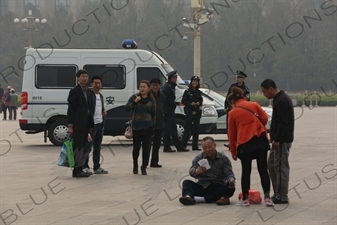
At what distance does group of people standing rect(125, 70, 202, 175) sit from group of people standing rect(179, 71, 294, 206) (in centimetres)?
335

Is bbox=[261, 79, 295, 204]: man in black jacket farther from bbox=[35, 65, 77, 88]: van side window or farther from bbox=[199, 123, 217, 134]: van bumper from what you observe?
bbox=[35, 65, 77, 88]: van side window

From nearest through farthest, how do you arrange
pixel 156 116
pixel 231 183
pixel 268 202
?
pixel 268 202, pixel 231 183, pixel 156 116

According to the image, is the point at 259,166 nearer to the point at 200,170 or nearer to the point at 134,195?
the point at 200,170

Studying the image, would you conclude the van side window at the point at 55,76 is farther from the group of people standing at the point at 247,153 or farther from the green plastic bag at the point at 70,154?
the group of people standing at the point at 247,153

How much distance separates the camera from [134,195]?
39.1ft

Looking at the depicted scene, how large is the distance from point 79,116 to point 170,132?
5.19 metres

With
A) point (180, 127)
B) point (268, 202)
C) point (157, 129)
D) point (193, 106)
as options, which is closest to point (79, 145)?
point (157, 129)

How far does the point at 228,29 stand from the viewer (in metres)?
88.5

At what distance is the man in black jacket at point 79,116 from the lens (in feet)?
46.3

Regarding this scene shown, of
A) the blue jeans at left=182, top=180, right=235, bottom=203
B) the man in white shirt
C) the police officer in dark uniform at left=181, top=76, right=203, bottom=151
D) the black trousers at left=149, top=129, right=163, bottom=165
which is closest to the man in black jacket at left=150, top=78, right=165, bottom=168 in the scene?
the black trousers at left=149, top=129, right=163, bottom=165

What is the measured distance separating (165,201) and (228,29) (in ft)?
256

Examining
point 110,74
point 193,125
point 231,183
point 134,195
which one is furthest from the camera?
point 110,74

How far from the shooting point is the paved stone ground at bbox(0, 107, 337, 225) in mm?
9844

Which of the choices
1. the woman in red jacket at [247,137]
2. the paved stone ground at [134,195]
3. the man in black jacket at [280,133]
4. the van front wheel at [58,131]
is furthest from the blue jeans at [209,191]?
the van front wheel at [58,131]
